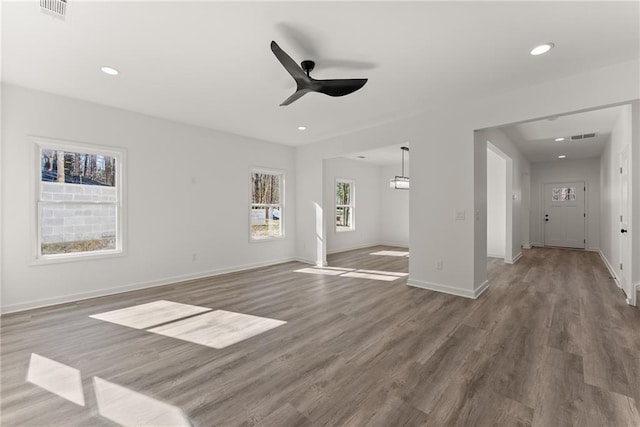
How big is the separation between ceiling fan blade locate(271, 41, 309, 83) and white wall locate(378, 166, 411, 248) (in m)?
7.05

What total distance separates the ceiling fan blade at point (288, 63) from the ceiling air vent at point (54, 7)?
1512 millimetres

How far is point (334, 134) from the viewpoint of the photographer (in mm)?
5633

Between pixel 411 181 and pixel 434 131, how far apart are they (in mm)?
826

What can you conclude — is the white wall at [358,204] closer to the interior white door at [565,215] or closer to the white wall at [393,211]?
the white wall at [393,211]

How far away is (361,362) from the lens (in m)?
2.29

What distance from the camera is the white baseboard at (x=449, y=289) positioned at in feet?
12.8

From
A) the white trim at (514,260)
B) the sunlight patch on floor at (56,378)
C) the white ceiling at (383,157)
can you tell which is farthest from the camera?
the white ceiling at (383,157)

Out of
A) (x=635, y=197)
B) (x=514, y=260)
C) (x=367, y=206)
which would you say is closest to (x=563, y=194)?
(x=514, y=260)

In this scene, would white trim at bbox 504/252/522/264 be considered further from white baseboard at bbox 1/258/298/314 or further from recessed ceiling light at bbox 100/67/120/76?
recessed ceiling light at bbox 100/67/120/76

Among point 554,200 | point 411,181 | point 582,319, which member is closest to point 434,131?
point 411,181

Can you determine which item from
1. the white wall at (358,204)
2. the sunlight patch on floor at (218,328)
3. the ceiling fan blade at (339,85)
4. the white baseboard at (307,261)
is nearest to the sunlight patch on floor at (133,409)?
the sunlight patch on floor at (218,328)

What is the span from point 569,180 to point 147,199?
11.1 meters

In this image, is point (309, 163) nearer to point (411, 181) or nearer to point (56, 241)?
point (411, 181)

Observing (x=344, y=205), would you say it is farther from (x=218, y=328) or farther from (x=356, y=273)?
(x=218, y=328)
